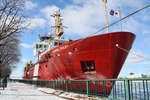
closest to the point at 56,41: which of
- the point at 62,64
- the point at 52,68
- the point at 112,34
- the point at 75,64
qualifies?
the point at 52,68

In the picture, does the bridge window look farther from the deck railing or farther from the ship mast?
the ship mast

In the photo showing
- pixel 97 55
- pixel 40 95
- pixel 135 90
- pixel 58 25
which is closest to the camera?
pixel 135 90

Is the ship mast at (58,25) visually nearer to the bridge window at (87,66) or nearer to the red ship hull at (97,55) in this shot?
the red ship hull at (97,55)

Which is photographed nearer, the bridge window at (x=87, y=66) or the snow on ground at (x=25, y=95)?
the snow on ground at (x=25, y=95)

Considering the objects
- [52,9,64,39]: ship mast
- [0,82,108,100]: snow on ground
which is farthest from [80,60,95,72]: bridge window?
[52,9,64,39]: ship mast

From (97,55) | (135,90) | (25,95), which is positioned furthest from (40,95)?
(135,90)

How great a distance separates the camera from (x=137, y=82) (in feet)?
18.2

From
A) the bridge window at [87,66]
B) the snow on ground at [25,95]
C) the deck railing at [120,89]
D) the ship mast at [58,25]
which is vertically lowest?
the snow on ground at [25,95]

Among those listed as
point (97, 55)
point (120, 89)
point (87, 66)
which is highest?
point (97, 55)

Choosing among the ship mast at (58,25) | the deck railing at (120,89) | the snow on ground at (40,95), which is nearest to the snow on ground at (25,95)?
the snow on ground at (40,95)

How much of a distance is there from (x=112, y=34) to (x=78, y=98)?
530 cm

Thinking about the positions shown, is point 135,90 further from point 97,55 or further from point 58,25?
point 58,25

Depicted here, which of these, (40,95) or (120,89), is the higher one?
(120,89)

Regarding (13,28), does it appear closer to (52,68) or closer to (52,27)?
(52,68)
